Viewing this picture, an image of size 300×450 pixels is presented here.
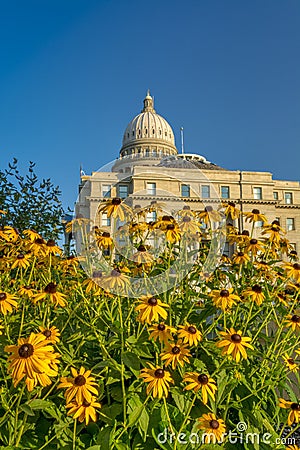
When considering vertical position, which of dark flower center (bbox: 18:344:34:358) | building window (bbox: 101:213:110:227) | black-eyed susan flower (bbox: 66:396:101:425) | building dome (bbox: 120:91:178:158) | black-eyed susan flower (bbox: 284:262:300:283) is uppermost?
building dome (bbox: 120:91:178:158)

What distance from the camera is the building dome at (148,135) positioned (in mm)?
63062

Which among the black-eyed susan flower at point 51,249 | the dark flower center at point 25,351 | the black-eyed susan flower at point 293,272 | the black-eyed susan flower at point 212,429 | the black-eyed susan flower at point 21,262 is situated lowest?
the black-eyed susan flower at point 212,429

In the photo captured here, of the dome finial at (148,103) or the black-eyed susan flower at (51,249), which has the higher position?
the dome finial at (148,103)

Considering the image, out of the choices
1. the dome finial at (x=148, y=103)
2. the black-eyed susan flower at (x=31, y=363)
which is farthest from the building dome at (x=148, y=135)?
the black-eyed susan flower at (x=31, y=363)

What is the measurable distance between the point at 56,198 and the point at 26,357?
8.65 meters

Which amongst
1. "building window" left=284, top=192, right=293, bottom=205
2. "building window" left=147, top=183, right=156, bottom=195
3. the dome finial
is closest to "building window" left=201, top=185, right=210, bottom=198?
"building window" left=147, top=183, right=156, bottom=195

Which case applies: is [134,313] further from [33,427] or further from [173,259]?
[33,427]

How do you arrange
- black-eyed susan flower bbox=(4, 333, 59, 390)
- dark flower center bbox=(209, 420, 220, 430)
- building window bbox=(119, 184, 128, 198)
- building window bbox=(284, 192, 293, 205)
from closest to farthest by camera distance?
black-eyed susan flower bbox=(4, 333, 59, 390) → dark flower center bbox=(209, 420, 220, 430) → building window bbox=(119, 184, 128, 198) → building window bbox=(284, 192, 293, 205)

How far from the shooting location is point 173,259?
3238 mm

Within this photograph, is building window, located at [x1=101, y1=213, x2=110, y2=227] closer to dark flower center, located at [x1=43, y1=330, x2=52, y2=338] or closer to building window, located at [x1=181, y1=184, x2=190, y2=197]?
building window, located at [x1=181, y1=184, x2=190, y2=197]

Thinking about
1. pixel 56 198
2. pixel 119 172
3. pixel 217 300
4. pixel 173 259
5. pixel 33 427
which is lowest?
pixel 33 427

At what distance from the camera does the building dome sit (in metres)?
63.1

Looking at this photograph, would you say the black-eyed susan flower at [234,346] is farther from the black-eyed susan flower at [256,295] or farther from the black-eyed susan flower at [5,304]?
the black-eyed susan flower at [5,304]

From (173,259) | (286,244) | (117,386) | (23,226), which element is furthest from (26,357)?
(23,226)
